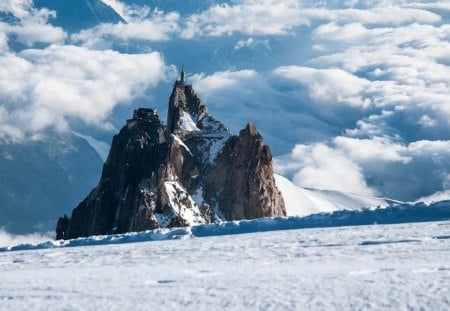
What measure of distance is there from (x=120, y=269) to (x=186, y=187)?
8509 cm

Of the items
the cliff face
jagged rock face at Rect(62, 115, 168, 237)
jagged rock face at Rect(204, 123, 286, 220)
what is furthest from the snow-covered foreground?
jagged rock face at Rect(204, 123, 286, 220)

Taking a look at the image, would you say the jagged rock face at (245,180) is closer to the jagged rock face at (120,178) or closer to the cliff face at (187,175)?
the cliff face at (187,175)

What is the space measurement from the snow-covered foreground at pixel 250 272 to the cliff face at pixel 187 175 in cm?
7083

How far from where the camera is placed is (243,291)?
16922mm

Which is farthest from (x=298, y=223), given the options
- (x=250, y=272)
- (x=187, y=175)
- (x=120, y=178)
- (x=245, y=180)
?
(x=187, y=175)

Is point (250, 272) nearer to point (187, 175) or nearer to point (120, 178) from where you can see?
point (120, 178)

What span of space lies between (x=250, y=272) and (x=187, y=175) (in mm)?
88248

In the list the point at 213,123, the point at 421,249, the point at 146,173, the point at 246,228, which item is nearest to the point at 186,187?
the point at 146,173

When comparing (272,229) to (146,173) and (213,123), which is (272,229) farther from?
(213,123)

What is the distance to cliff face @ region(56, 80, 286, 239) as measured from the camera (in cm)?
10106

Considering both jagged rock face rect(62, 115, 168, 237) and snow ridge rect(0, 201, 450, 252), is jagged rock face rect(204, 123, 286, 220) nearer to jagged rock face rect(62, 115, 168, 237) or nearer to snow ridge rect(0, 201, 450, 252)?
jagged rock face rect(62, 115, 168, 237)

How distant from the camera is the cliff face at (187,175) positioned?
101062 millimetres

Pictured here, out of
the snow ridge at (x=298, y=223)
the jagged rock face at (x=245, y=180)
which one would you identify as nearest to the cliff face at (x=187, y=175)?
the jagged rock face at (x=245, y=180)

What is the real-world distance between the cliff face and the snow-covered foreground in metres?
70.8
